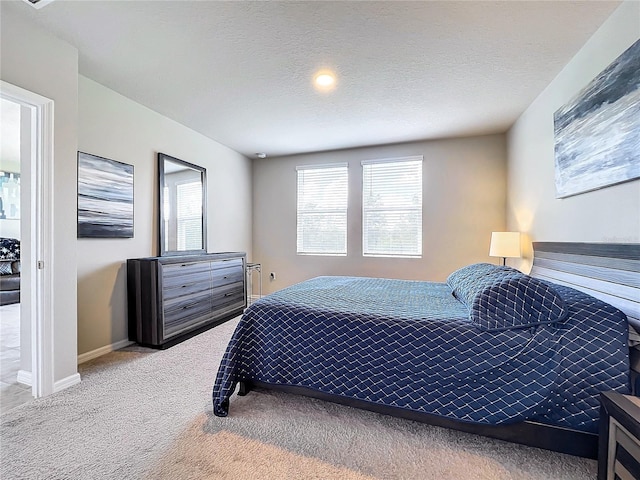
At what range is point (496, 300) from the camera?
1573 mm

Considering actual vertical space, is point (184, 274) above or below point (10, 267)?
above

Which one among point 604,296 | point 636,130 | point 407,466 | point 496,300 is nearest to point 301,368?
point 407,466

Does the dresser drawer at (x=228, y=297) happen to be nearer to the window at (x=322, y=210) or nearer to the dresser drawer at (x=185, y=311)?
the dresser drawer at (x=185, y=311)

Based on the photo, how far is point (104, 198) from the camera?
9.37 feet

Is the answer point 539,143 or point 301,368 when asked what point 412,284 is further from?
point 539,143

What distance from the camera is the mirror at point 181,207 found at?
352 cm

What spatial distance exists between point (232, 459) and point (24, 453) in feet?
3.55

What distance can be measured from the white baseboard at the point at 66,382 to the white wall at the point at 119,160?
50 centimetres

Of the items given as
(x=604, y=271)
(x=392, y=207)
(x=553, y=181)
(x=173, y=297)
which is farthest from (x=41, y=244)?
(x=553, y=181)

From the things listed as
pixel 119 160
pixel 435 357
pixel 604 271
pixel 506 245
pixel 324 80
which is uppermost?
pixel 324 80

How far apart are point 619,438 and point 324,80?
114 inches

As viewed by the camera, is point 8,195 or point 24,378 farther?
point 8,195

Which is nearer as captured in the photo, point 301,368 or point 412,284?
point 301,368

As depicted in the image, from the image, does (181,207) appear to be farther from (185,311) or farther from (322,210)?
(322,210)
